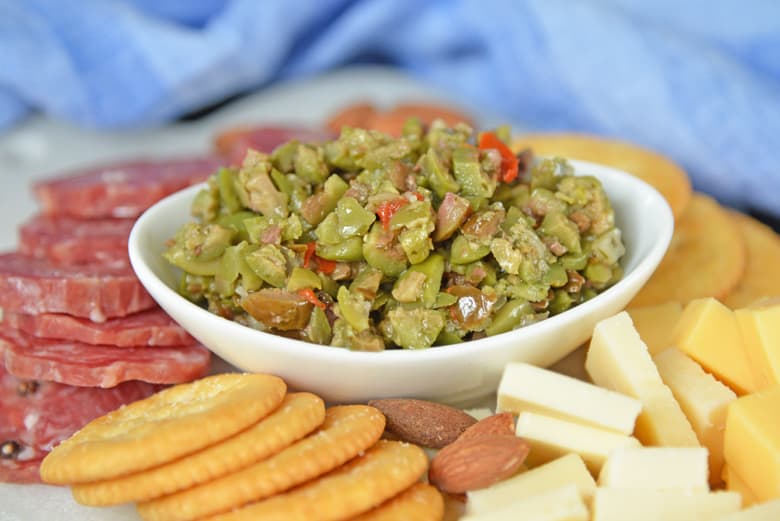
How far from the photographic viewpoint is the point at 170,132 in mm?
3457

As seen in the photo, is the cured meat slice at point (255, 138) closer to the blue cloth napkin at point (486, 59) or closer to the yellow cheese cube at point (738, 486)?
the blue cloth napkin at point (486, 59)

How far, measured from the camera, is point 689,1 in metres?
3.11

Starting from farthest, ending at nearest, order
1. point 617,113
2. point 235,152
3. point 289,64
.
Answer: point 289,64, point 617,113, point 235,152

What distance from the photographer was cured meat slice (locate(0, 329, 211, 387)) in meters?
1.75

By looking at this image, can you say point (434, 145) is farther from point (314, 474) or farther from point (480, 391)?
point (314, 474)

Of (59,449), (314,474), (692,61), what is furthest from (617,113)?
(59,449)

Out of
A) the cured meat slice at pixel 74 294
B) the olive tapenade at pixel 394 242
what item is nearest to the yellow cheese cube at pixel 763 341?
the olive tapenade at pixel 394 242

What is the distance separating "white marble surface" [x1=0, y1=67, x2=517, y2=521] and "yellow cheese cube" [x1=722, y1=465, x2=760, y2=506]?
2.09 m

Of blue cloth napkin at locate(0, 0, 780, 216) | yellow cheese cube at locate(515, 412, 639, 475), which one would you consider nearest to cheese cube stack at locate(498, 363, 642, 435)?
yellow cheese cube at locate(515, 412, 639, 475)

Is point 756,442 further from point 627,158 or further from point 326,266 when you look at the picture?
point 627,158

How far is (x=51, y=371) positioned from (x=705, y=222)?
69.1 inches

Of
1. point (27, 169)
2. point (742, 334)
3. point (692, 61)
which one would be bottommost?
point (27, 169)

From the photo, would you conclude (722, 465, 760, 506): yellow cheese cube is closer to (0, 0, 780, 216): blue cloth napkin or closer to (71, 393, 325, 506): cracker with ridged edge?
(71, 393, 325, 506): cracker with ridged edge

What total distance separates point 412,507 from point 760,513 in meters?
0.56
